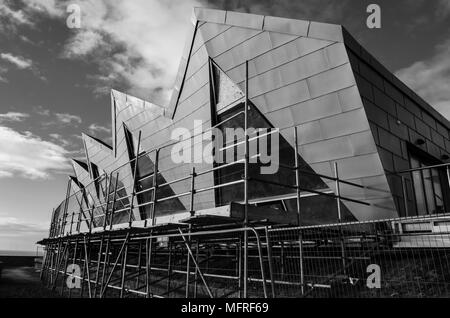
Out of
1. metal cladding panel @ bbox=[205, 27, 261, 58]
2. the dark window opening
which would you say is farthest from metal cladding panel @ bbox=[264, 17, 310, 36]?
the dark window opening

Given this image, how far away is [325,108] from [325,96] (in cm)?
33

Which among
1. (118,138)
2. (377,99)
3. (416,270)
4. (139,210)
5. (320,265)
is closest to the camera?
(416,270)

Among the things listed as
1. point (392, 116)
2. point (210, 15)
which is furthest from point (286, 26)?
point (392, 116)

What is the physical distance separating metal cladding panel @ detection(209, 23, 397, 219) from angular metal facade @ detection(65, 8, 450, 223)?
1.0 inches

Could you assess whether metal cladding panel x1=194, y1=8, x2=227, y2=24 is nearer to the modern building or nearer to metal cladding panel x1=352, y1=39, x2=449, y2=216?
the modern building

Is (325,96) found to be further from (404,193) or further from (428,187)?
(428,187)

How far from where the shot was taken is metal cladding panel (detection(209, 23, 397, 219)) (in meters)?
8.88

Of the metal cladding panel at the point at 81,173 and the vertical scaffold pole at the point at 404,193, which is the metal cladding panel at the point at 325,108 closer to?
the vertical scaffold pole at the point at 404,193

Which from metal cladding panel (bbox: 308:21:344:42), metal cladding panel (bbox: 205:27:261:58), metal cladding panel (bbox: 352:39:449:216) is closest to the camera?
metal cladding panel (bbox: 308:21:344:42)
